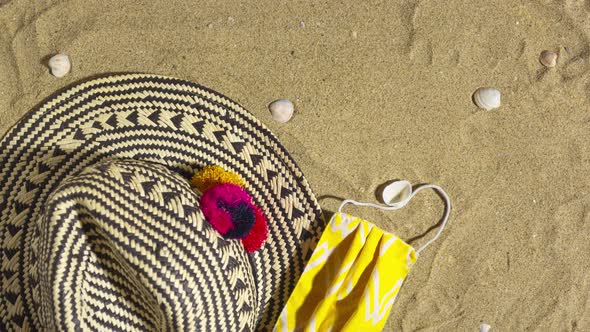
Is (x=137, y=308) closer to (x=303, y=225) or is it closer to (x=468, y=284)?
(x=303, y=225)

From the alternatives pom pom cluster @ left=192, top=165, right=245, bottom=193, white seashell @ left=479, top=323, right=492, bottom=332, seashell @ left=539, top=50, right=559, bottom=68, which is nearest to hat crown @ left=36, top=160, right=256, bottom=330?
pom pom cluster @ left=192, top=165, right=245, bottom=193

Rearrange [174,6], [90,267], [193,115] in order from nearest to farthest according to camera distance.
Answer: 1. [90,267]
2. [193,115]
3. [174,6]

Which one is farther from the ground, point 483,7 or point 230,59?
point 230,59

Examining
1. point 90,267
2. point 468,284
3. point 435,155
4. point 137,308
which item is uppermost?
point 90,267

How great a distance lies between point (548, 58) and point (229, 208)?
1396 millimetres

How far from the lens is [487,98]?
2.03 m

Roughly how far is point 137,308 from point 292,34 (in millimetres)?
1122

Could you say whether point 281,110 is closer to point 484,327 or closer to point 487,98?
point 487,98

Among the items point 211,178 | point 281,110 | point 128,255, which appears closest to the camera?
point 128,255

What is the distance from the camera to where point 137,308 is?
4.92 ft

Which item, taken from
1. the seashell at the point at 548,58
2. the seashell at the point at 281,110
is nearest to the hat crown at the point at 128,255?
the seashell at the point at 281,110

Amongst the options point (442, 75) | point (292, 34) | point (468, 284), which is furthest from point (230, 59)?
point (468, 284)

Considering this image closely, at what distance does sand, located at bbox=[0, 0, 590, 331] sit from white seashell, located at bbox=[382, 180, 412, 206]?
0.04m

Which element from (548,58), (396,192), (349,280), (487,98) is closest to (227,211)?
(349,280)
